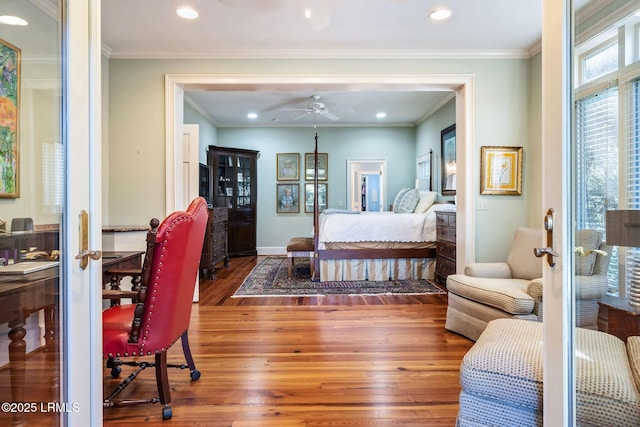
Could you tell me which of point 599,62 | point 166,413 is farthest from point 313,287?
point 599,62

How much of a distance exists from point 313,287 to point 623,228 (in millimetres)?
3398

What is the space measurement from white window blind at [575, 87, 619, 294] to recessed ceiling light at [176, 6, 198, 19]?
9.46ft

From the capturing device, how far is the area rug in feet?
12.8

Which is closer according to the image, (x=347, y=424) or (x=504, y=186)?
(x=347, y=424)

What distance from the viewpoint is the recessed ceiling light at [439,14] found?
279 centimetres

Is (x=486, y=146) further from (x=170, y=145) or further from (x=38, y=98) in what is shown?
(x=38, y=98)

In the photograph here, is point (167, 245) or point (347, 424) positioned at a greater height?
point (167, 245)

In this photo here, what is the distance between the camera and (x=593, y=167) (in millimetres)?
1019

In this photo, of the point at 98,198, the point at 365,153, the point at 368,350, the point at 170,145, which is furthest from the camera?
the point at 365,153

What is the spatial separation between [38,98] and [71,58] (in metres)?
→ 0.26

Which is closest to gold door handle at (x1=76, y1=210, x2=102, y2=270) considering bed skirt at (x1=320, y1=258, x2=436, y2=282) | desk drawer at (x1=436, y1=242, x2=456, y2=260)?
bed skirt at (x1=320, y1=258, x2=436, y2=282)

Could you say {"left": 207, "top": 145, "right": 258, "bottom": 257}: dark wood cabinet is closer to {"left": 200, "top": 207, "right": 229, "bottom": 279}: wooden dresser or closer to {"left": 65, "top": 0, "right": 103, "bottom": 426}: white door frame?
{"left": 200, "top": 207, "right": 229, "bottom": 279}: wooden dresser

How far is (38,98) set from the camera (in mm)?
1180

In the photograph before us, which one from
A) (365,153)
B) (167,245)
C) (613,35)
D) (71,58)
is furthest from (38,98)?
(365,153)
